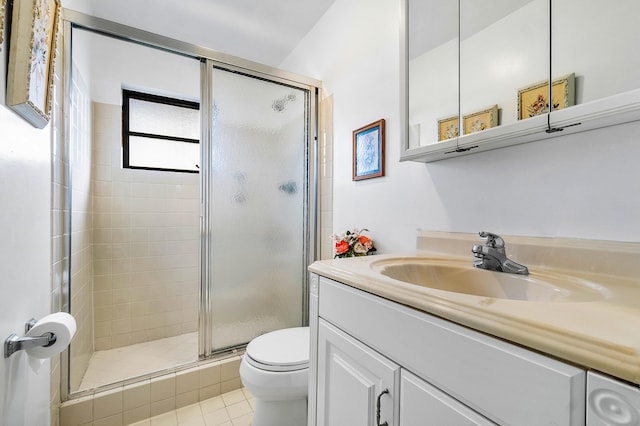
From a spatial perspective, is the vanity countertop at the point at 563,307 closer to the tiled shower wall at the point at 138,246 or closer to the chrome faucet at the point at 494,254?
the chrome faucet at the point at 494,254

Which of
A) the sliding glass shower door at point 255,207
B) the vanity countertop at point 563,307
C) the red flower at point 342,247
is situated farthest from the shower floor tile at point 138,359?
the vanity countertop at point 563,307

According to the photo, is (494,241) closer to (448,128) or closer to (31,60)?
(448,128)

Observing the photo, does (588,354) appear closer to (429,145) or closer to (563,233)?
(563,233)

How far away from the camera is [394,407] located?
65 centimetres

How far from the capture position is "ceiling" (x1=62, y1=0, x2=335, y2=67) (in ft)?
6.07

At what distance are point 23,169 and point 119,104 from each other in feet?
6.02

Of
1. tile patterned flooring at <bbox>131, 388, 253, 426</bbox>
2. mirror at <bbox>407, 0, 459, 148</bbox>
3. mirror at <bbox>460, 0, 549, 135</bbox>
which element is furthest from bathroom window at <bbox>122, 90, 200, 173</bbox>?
mirror at <bbox>460, 0, 549, 135</bbox>

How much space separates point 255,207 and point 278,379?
3.37ft

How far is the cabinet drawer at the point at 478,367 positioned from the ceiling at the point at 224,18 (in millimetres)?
2038

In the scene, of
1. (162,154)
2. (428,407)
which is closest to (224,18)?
(162,154)

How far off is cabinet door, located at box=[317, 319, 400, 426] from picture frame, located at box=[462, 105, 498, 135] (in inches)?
30.4

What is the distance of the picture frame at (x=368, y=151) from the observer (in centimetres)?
148

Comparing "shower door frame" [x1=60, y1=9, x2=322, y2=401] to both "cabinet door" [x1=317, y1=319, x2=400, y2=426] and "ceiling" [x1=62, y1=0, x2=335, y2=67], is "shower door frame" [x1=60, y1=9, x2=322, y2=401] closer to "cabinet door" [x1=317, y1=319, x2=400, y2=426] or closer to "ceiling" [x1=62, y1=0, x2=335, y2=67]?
"ceiling" [x1=62, y1=0, x2=335, y2=67]

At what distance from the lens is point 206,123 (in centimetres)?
167
